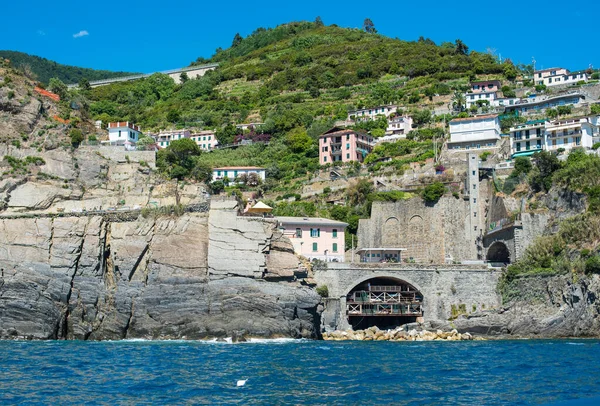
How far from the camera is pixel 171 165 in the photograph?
73.3 meters

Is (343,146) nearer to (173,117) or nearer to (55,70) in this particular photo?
(173,117)

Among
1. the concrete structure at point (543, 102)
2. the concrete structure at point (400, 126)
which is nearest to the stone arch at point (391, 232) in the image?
the concrete structure at point (400, 126)

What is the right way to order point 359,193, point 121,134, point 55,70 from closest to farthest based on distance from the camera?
point 359,193, point 121,134, point 55,70

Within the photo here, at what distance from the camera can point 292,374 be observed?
3156cm

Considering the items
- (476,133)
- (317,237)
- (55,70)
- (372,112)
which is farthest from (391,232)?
(55,70)

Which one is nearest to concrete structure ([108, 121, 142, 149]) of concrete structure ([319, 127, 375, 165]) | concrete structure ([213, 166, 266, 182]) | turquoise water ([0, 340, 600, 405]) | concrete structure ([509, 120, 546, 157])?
concrete structure ([213, 166, 266, 182])

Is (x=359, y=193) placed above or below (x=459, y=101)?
below

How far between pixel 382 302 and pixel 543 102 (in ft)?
140

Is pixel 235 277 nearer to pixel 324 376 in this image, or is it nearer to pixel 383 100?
pixel 324 376

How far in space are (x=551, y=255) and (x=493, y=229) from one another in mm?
7189

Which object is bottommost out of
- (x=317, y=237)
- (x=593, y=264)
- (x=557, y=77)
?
(x=593, y=264)

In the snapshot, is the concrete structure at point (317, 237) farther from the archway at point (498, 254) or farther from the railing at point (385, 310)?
the archway at point (498, 254)

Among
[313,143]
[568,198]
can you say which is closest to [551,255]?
[568,198]

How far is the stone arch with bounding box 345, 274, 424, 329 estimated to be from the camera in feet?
189
